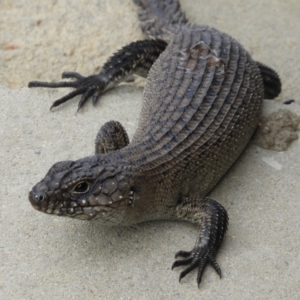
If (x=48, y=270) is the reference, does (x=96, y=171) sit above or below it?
above

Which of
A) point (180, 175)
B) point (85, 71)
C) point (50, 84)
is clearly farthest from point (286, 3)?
point (180, 175)

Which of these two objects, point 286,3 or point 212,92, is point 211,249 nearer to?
point 212,92

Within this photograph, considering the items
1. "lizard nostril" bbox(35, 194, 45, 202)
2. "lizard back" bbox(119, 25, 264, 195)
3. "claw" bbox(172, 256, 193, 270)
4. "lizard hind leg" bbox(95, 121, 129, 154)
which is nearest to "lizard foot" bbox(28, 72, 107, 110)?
"lizard back" bbox(119, 25, 264, 195)

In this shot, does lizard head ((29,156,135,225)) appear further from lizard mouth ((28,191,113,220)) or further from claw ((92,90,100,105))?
claw ((92,90,100,105))


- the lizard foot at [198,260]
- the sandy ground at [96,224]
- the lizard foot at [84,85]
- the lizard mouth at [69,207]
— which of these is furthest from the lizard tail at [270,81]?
the lizard mouth at [69,207]

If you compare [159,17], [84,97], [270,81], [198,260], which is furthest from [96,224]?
[159,17]

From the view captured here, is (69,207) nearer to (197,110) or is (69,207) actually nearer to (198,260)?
(198,260)

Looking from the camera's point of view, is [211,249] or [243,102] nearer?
[211,249]
